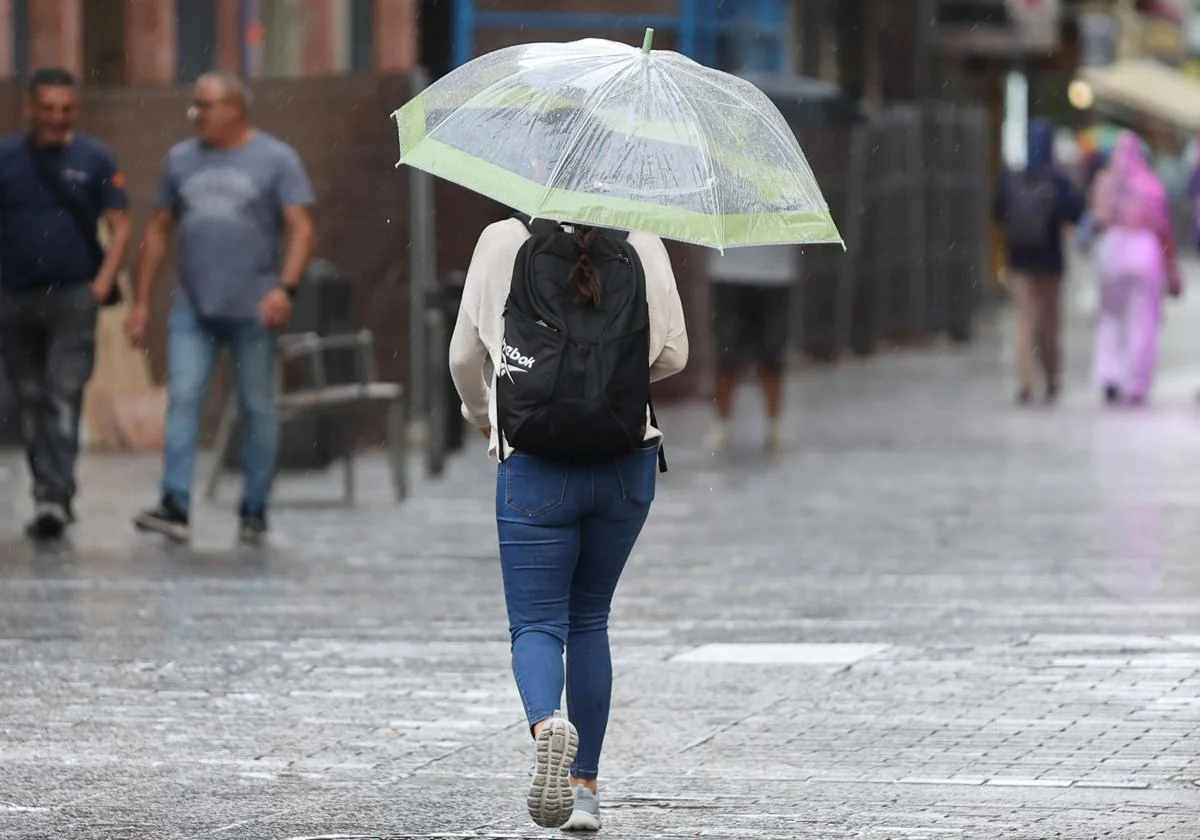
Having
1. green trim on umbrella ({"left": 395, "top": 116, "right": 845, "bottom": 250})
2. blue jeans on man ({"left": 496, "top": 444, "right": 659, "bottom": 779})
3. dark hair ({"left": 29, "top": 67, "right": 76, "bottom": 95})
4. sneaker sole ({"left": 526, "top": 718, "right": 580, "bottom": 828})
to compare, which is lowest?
sneaker sole ({"left": 526, "top": 718, "right": 580, "bottom": 828})

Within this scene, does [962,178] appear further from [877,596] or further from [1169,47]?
[1169,47]

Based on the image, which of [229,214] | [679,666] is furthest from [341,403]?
[679,666]

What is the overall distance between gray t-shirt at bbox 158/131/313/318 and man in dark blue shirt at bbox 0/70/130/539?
0.35 metres

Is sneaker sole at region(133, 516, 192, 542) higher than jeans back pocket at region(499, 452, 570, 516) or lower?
lower

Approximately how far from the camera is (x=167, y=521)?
1192 cm

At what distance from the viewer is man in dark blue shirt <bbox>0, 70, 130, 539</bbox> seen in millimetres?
12055

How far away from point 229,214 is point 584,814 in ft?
19.6

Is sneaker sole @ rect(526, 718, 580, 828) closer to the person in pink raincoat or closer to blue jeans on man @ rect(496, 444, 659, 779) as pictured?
blue jeans on man @ rect(496, 444, 659, 779)

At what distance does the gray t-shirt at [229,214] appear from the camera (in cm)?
1180

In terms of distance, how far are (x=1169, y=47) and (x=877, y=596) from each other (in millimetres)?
47633

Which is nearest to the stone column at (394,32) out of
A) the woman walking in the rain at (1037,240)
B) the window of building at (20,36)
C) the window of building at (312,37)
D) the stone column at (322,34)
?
the window of building at (312,37)

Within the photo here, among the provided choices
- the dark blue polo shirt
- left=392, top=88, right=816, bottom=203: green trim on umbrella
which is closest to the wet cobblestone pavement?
the dark blue polo shirt

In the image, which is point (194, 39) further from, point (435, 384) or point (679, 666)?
point (679, 666)

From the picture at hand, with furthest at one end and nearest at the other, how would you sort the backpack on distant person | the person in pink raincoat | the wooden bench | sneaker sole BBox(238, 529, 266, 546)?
the person in pink raincoat → the backpack on distant person → the wooden bench → sneaker sole BBox(238, 529, 266, 546)
